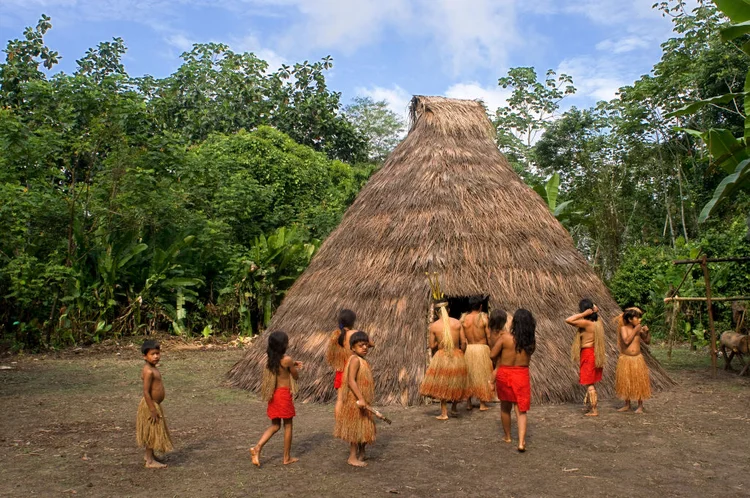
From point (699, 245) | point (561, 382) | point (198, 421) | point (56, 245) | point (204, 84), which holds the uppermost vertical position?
point (204, 84)

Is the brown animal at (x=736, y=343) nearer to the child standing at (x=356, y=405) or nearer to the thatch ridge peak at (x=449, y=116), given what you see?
the thatch ridge peak at (x=449, y=116)

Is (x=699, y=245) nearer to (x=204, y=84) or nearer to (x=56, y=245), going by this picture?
(x=56, y=245)

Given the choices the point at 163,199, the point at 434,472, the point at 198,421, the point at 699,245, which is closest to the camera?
the point at 434,472

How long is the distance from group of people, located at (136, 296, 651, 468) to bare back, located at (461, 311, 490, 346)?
1 centimetres

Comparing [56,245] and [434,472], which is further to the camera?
[56,245]

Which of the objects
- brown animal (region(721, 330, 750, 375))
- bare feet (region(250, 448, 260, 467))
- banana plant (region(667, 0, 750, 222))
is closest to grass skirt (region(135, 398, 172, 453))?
bare feet (region(250, 448, 260, 467))

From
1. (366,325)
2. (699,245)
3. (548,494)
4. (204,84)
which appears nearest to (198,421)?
(366,325)

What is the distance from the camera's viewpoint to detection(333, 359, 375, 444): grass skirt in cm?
531

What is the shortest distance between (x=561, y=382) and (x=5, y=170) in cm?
1052

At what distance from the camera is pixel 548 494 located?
4625 mm

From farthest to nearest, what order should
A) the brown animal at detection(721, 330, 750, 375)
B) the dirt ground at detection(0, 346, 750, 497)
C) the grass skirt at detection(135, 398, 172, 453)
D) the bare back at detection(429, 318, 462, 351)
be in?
the brown animal at detection(721, 330, 750, 375), the bare back at detection(429, 318, 462, 351), the grass skirt at detection(135, 398, 172, 453), the dirt ground at detection(0, 346, 750, 497)

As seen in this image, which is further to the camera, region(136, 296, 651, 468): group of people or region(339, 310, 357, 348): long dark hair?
region(339, 310, 357, 348): long dark hair

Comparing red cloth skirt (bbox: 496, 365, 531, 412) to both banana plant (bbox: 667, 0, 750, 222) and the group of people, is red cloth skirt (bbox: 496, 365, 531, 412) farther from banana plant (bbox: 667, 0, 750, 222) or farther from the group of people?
banana plant (bbox: 667, 0, 750, 222)

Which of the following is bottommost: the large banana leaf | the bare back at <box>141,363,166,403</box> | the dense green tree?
the bare back at <box>141,363,166,403</box>
